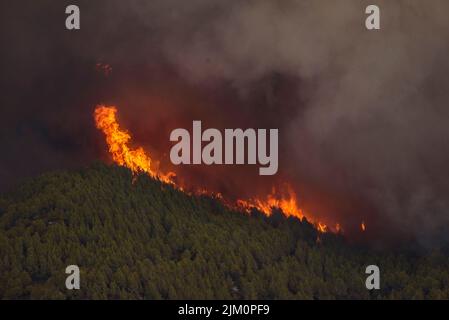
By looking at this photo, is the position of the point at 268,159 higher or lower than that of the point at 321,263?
higher

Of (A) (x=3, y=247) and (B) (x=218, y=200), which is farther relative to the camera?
(B) (x=218, y=200)

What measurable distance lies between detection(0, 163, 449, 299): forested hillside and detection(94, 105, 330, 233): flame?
2.96 ft

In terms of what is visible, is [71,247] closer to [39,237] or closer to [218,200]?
[39,237]

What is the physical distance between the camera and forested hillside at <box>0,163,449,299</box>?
129 m

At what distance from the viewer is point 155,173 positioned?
140125 mm

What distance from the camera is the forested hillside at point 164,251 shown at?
129 metres

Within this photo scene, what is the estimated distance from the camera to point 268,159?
14288 centimetres

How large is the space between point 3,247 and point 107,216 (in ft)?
25.1

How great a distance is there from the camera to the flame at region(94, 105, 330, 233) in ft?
460

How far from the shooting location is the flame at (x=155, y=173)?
460ft

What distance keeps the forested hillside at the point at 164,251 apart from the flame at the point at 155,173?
90 centimetres

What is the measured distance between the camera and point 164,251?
134 metres

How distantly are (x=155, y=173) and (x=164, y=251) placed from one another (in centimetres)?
837

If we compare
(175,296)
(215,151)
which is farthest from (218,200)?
(175,296)
